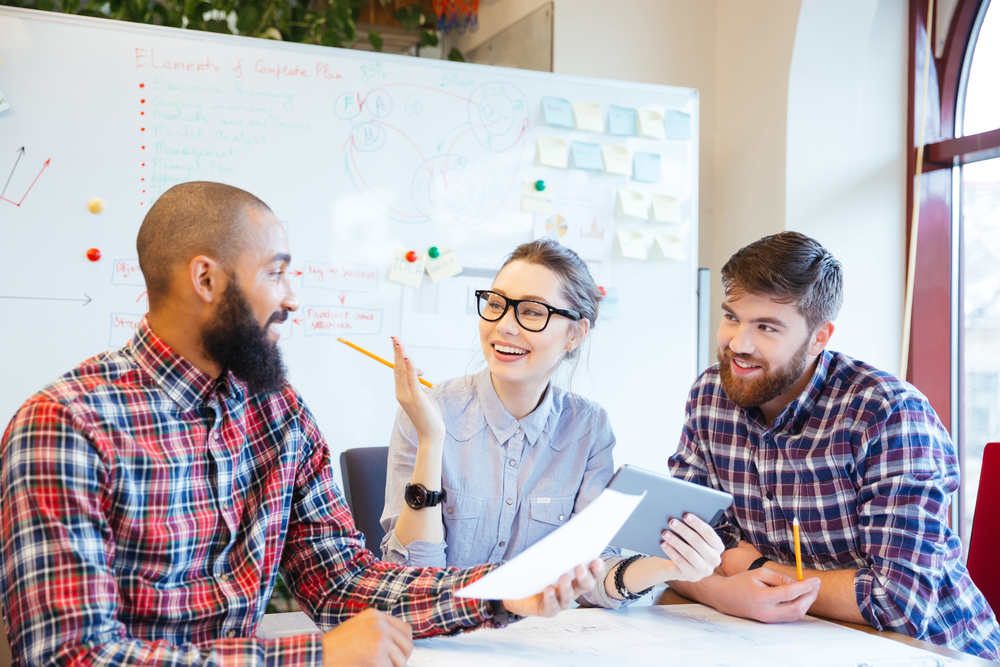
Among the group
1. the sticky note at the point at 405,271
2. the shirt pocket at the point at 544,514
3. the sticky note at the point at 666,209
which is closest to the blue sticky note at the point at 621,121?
the sticky note at the point at 666,209

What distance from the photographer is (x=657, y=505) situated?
1.20 metres

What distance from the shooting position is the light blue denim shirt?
5.32 feet

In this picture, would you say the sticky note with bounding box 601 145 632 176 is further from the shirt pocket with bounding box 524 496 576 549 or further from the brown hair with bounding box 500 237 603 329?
the shirt pocket with bounding box 524 496 576 549

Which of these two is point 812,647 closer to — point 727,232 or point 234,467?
point 234,467

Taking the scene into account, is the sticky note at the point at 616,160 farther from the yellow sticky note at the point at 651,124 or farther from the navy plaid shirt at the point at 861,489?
the navy plaid shirt at the point at 861,489

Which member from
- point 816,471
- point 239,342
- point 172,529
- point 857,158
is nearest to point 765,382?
point 816,471

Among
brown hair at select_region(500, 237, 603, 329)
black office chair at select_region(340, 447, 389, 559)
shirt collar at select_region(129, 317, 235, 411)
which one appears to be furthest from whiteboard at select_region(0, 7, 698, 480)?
shirt collar at select_region(129, 317, 235, 411)

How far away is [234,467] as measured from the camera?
114cm

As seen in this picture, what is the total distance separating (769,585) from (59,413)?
3.47 ft

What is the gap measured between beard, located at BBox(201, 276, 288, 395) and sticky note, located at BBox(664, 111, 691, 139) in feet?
7.09

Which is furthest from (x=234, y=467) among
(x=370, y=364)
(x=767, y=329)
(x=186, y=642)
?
(x=370, y=364)

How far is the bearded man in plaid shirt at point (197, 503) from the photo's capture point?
0.93 metres

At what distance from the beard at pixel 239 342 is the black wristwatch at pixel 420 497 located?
42 cm

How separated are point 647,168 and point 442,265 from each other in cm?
83
